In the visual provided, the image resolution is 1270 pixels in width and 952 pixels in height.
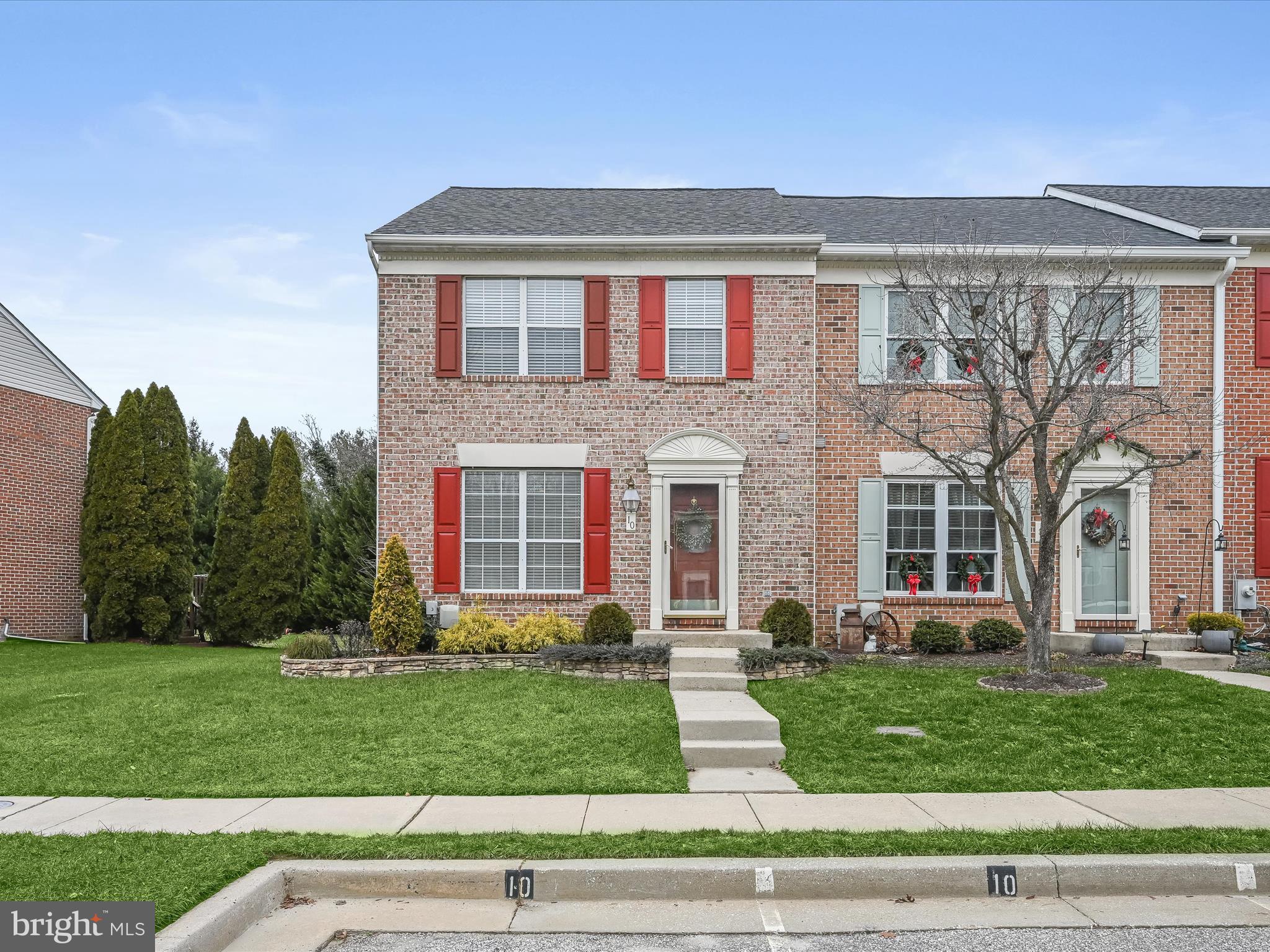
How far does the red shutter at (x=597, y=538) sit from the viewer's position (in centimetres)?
1323

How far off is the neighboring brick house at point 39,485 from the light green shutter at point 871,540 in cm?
1649

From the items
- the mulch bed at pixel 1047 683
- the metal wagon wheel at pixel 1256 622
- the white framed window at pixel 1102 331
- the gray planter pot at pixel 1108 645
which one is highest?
the white framed window at pixel 1102 331

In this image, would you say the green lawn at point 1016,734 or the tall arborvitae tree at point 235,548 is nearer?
the green lawn at point 1016,734

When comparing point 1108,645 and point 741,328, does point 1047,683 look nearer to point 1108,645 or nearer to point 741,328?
point 1108,645

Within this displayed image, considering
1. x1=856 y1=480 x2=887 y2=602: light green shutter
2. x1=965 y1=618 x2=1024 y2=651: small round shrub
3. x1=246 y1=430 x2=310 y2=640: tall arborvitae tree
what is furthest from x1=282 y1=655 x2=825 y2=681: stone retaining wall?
x1=246 y1=430 x2=310 y2=640: tall arborvitae tree

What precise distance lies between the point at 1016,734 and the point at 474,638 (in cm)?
697

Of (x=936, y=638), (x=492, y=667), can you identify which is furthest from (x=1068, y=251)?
(x=492, y=667)

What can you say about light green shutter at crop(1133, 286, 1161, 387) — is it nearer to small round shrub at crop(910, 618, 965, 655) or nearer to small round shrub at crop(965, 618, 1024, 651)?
small round shrub at crop(965, 618, 1024, 651)

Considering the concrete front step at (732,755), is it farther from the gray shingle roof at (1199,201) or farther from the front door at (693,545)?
the gray shingle roof at (1199,201)

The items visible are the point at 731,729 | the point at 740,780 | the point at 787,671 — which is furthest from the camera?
the point at 787,671

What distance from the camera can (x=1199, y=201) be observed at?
16281mm

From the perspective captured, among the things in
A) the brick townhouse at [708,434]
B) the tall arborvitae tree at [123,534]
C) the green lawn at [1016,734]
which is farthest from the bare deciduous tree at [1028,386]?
the tall arborvitae tree at [123,534]

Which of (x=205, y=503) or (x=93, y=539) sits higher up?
(x=205, y=503)

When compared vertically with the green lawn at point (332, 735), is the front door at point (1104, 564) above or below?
above
